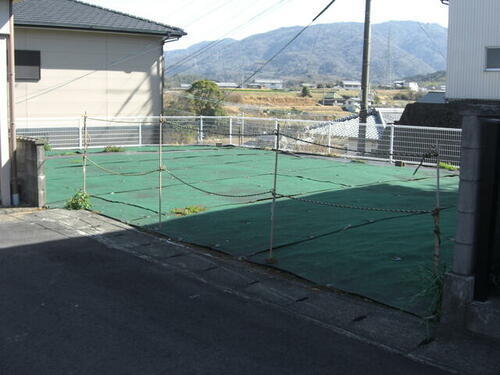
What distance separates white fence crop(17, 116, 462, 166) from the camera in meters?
15.3

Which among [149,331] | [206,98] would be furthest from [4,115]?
[206,98]

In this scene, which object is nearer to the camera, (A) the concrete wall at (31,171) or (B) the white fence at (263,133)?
(A) the concrete wall at (31,171)

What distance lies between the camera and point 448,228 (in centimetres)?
751

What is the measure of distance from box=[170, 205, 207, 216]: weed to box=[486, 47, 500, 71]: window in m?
14.0

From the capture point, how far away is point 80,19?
63.1 feet

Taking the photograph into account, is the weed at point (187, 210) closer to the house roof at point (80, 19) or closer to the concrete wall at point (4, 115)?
the concrete wall at point (4, 115)

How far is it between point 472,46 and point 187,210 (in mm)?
14462

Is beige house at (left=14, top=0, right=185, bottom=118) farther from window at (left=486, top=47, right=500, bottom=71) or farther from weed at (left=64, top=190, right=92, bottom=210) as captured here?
window at (left=486, top=47, right=500, bottom=71)

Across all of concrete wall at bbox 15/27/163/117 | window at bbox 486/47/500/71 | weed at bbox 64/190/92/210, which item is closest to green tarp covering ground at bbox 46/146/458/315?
weed at bbox 64/190/92/210

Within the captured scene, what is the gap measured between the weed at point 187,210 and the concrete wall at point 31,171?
2.11 metres

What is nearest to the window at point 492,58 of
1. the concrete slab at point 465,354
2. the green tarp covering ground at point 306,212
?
the green tarp covering ground at point 306,212

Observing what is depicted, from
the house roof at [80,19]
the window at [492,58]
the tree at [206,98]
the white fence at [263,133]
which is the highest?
the house roof at [80,19]

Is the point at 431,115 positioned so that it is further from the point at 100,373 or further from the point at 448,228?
the point at 100,373

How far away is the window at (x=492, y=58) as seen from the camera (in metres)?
19.1
